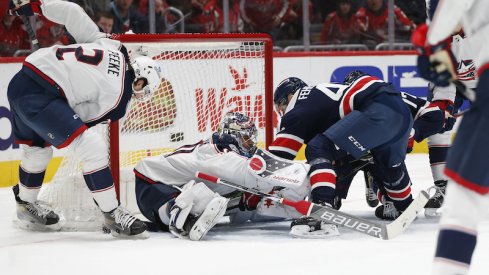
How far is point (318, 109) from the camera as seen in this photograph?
404cm

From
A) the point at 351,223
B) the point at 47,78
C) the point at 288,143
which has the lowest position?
the point at 351,223

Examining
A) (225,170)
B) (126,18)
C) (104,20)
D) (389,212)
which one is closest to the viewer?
(225,170)

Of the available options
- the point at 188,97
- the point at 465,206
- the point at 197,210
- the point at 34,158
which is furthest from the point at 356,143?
the point at 465,206

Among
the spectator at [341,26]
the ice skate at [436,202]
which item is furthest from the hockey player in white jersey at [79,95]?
the spectator at [341,26]

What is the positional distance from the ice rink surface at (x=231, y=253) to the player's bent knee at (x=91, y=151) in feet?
1.05

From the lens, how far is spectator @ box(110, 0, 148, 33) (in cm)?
633

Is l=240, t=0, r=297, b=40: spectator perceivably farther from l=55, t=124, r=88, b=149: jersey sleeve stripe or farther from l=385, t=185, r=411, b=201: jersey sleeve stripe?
l=55, t=124, r=88, b=149: jersey sleeve stripe

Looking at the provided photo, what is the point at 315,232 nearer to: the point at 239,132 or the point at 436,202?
the point at 239,132

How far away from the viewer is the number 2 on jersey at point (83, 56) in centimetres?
390

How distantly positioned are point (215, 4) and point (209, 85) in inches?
84.4

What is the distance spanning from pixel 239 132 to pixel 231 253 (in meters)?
0.69

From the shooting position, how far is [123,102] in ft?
13.1

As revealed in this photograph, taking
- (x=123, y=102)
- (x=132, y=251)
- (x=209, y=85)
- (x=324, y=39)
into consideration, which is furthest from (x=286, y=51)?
(x=132, y=251)

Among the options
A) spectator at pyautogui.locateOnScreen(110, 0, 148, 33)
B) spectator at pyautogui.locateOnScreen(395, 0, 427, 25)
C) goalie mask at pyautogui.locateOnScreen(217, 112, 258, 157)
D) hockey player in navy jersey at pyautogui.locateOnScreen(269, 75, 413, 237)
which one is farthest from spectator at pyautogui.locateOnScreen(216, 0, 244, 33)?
goalie mask at pyautogui.locateOnScreen(217, 112, 258, 157)
